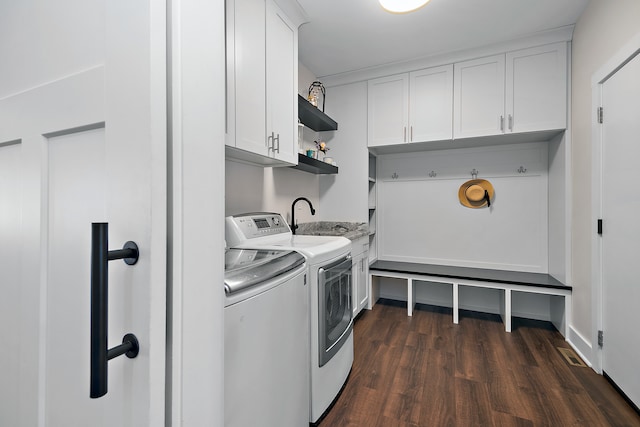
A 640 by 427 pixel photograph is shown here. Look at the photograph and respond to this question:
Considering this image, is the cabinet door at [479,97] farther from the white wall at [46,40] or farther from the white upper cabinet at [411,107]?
the white wall at [46,40]

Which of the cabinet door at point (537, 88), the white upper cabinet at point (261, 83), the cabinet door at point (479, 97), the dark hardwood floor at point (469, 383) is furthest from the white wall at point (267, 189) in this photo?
the cabinet door at point (537, 88)

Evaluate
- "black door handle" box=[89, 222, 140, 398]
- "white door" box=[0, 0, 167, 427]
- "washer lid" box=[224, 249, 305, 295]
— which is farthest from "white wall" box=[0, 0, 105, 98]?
"washer lid" box=[224, 249, 305, 295]

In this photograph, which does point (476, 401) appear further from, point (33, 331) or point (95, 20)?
point (95, 20)

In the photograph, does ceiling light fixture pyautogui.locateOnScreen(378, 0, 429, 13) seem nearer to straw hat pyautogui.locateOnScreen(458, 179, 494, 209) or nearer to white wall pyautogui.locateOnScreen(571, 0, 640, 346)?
white wall pyautogui.locateOnScreen(571, 0, 640, 346)

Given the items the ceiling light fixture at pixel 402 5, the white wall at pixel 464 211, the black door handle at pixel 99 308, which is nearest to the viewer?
the black door handle at pixel 99 308

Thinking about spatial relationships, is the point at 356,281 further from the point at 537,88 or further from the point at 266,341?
the point at 537,88

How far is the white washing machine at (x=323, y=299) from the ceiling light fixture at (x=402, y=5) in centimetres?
154

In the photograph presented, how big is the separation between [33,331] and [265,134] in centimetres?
152

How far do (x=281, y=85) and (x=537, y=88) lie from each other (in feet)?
7.42

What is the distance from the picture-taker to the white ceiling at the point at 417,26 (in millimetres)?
2148

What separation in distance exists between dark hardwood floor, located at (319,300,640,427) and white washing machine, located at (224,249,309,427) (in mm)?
476

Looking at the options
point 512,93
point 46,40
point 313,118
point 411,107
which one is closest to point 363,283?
point 313,118

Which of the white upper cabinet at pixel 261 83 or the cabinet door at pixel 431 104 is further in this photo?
the cabinet door at pixel 431 104

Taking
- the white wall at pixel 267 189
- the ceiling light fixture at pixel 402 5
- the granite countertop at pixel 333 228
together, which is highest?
the ceiling light fixture at pixel 402 5
